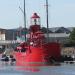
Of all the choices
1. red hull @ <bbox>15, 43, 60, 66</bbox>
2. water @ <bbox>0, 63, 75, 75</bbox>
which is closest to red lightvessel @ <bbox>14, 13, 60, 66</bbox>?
red hull @ <bbox>15, 43, 60, 66</bbox>

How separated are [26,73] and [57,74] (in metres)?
4.96

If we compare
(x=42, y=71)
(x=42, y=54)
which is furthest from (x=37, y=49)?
(x=42, y=71)

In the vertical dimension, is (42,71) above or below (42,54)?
below

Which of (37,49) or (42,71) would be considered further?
(37,49)

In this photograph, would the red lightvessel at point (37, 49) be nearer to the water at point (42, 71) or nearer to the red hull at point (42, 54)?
the red hull at point (42, 54)

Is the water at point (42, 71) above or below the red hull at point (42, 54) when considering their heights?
below

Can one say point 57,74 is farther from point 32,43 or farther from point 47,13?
point 47,13

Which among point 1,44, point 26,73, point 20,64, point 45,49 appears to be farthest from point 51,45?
point 1,44

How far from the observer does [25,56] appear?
8769 centimetres

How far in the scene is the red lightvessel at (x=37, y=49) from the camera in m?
84.2

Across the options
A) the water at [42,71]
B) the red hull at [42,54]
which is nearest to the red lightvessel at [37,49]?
the red hull at [42,54]

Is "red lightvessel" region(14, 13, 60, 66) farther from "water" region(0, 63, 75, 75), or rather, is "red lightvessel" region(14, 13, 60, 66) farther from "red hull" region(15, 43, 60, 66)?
"water" region(0, 63, 75, 75)

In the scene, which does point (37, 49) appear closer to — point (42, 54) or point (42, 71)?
point (42, 54)

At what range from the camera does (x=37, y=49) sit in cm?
8381
